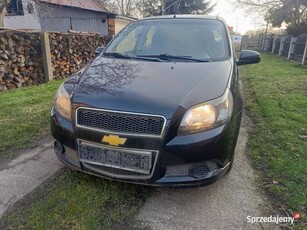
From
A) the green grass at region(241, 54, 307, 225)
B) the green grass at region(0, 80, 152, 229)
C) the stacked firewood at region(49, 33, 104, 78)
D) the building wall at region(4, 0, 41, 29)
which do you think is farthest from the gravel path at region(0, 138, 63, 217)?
the building wall at region(4, 0, 41, 29)

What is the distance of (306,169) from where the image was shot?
2816mm

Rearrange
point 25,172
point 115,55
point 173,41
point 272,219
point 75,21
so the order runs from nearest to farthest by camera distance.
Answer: point 272,219, point 25,172, point 115,55, point 173,41, point 75,21

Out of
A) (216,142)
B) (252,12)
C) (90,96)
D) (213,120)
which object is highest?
(252,12)

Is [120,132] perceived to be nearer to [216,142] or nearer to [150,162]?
[150,162]

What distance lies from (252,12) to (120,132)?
85.5ft

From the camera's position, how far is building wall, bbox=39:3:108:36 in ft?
55.1

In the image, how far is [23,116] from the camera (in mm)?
4348

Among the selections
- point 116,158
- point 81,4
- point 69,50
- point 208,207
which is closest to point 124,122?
point 116,158

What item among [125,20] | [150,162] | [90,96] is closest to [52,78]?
[90,96]

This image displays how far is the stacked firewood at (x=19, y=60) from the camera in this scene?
5840 millimetres

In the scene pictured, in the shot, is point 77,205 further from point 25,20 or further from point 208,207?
point 25,20

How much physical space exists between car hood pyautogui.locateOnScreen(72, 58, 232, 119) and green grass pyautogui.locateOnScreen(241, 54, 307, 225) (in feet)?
3.83

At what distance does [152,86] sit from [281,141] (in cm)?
223

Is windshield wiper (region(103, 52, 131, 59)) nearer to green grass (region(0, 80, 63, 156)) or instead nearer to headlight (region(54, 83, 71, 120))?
headlight (region(54, 83, 71, 120))
